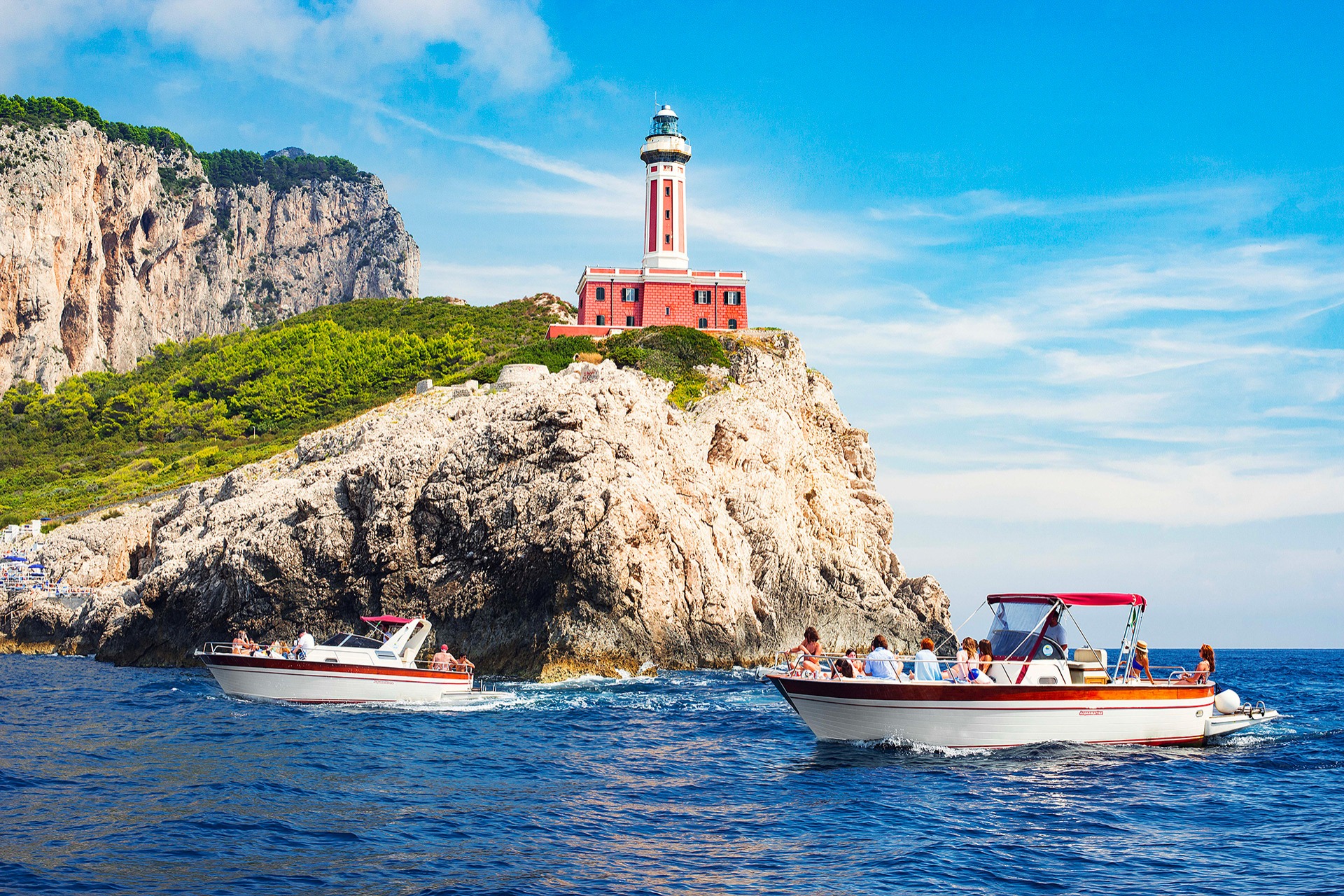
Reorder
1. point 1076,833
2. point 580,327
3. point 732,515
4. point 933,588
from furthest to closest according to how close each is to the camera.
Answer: point 580,327
point 933,588
point 732,515
point 1076,833

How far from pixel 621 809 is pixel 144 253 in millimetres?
158159

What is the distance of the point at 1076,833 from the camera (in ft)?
51.4

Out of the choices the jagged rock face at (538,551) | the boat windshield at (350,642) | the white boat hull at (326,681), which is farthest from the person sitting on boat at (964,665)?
the boat windshield at (350,642)

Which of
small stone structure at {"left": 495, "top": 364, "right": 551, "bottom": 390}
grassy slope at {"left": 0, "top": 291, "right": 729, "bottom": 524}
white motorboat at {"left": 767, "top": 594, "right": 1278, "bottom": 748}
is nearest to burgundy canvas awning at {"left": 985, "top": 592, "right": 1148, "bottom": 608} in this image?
white motorboat at {"left": 767, "top": 594, "right": 1278, "bottom": 748}

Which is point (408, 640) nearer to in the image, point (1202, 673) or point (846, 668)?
point (846, 668)

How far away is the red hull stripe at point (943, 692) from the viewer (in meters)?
20.8

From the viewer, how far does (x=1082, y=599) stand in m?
23.3

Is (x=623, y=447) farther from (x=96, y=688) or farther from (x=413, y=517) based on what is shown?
(x=96, y=688)

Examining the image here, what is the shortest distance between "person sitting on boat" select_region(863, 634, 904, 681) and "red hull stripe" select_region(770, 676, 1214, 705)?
1.82 feet

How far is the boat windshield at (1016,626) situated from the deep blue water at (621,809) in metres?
2.34

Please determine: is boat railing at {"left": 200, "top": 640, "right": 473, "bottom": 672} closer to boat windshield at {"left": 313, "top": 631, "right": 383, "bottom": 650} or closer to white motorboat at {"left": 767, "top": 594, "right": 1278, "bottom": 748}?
boat windshield at {"left": 313, "top": 631, "right": 383, "bottom": 650}

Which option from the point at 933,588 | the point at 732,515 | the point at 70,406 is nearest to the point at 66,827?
the point at 732,515

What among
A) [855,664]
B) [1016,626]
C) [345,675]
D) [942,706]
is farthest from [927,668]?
[345,675]

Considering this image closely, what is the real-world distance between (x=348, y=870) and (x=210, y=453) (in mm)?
75357
